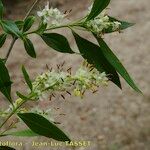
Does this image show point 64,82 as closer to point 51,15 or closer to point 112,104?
point 51,15

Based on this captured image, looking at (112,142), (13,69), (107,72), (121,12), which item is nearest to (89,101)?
(112,142)

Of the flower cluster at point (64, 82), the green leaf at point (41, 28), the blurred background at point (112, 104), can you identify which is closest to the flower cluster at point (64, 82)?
the flower cluster at point (64, 82)

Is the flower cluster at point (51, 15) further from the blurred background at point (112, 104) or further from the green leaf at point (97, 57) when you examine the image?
the blurred background at point (112, 104)

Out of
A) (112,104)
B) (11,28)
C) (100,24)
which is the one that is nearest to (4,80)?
(11,28)

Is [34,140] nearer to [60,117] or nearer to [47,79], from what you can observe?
[60,117]

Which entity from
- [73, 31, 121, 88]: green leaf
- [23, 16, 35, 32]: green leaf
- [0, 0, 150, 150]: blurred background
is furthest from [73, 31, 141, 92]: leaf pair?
[0, 0, 150, 150]: blurred background

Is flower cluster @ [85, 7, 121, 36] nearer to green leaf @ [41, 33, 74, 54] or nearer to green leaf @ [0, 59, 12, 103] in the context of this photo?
green leaf @ [41, 33, 74, 54]
